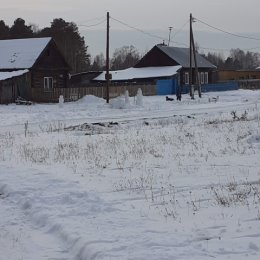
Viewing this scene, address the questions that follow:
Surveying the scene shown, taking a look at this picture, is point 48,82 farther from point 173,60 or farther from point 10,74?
point 173,60

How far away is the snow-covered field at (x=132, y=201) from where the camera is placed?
17.6 feet

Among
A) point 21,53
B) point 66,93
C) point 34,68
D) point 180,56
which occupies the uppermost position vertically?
point 180,56

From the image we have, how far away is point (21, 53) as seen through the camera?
4778cm

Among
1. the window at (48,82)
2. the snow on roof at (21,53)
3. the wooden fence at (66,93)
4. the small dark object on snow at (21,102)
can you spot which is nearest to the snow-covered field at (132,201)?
the small dark object on snow at (21,102)

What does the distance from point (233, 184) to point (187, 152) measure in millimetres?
4006

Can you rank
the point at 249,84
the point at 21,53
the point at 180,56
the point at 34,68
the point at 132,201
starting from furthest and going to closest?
the point at 249,84 < the point at 180,56 < the point at 21,53 < the point at 34,68 < the point at 132,201

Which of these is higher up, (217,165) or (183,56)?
(183,56)

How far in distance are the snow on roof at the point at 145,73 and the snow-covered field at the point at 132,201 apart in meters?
50.7

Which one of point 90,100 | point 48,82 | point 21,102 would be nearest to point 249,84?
point 48,82

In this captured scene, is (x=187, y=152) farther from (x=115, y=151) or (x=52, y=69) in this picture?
(x=52, y=69)

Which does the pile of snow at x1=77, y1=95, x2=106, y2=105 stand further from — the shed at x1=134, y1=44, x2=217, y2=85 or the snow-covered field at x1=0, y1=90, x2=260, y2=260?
the snow-covered field at x1=0, y1=90, x2=260, y2=260

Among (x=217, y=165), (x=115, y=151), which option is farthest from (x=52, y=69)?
(x=217, y=165)

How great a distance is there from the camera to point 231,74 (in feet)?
294

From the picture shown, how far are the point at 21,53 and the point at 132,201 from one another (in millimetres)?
42347
